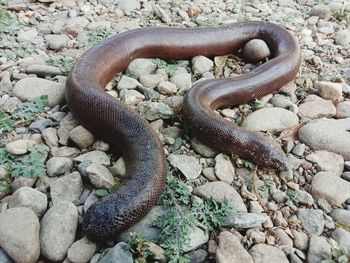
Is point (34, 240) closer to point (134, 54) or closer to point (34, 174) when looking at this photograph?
point (34, 174)

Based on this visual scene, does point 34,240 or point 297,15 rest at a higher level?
point 297,15

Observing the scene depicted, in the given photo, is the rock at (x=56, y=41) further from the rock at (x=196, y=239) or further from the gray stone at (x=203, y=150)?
the rock at (x=196, y=239)

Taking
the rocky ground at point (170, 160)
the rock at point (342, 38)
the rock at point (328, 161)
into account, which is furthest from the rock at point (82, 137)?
the rock at point (342, 38)

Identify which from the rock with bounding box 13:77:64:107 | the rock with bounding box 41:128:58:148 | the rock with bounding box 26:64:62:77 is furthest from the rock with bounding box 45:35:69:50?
the rock with bounding box 41:128:58:148

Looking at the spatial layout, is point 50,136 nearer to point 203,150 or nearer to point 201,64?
point 203,150

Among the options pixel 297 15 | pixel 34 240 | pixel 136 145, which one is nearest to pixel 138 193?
pixel 136 145

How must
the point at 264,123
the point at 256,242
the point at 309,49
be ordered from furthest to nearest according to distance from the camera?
1. the point at 309,49
2. the point at 264,123
3. the point at 256,242
